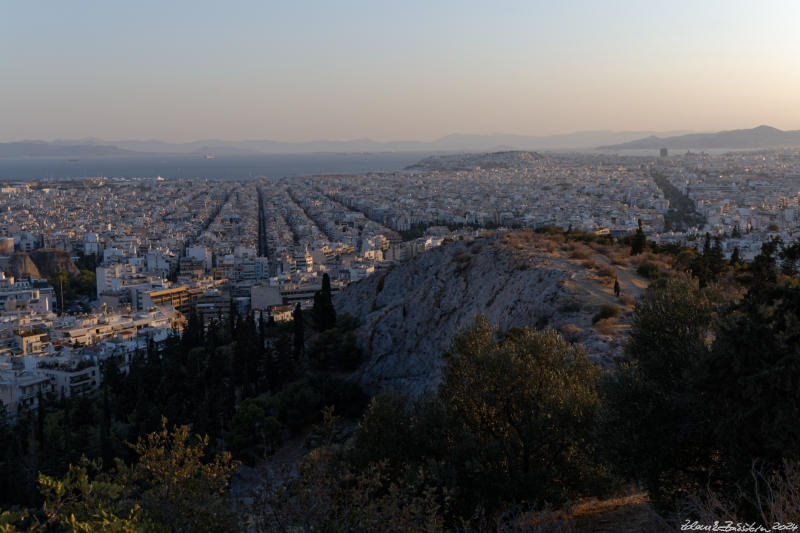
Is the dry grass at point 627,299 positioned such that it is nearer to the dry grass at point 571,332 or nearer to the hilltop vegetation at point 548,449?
the hilltop vegetation at point 548,449

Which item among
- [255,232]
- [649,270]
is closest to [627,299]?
[649,270]

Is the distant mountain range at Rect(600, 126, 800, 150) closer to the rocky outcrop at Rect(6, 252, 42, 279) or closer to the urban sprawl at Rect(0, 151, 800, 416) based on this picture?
the urban sprawl at Rect(0, 151, 800, 416)

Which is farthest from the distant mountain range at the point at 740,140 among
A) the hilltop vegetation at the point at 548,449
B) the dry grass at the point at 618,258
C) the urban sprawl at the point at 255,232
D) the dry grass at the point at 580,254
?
the hilltop vegetation at the point at 548,449

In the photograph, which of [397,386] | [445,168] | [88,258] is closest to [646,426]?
[397,386]

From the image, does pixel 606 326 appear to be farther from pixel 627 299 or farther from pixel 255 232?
pixel 255 232

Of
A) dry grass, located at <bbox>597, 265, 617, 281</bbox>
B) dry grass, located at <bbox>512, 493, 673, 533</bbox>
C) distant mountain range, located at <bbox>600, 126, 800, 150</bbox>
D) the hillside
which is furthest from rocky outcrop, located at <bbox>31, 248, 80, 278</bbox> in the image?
distant mountain range, located at <bbox>600, 126, 800, 150</bbox>

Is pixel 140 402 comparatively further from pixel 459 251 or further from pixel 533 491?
pixel 533 491
